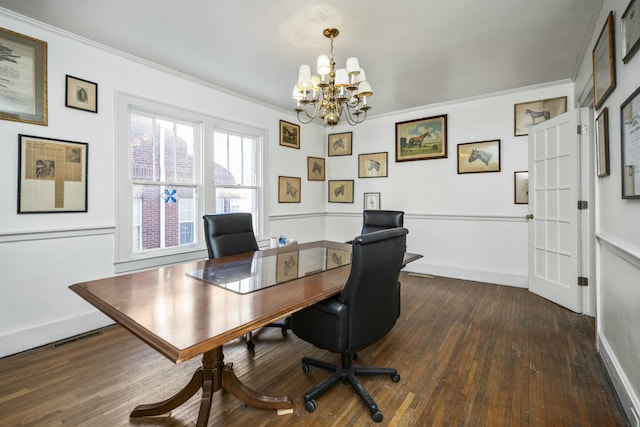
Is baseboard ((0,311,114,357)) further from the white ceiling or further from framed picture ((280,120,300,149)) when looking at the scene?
framed picture ((280,120,300,149))

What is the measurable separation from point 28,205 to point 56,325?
1.01m

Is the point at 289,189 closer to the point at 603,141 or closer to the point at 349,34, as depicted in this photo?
the point at 349,34

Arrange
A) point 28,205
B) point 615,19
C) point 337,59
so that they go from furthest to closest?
point 337,59 → point 28,205 → point 615,19

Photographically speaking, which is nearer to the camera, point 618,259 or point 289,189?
point 618,259

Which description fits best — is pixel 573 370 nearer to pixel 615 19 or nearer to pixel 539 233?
pixel 539 233

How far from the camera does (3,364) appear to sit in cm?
209

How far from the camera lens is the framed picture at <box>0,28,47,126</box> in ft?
7.21

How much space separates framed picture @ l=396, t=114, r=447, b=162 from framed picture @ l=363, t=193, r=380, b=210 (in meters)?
0.70

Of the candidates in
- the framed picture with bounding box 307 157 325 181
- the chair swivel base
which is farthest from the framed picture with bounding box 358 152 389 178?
the chair swivel base

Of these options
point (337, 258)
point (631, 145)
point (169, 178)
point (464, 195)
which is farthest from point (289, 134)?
point (631, 145)

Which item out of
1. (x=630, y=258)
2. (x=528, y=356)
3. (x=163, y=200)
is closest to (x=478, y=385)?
(x=528, y=356)

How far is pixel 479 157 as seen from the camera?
4055 mm

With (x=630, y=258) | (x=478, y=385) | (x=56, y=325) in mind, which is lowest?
(x=478, y=385)

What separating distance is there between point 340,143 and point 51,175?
157 inches
